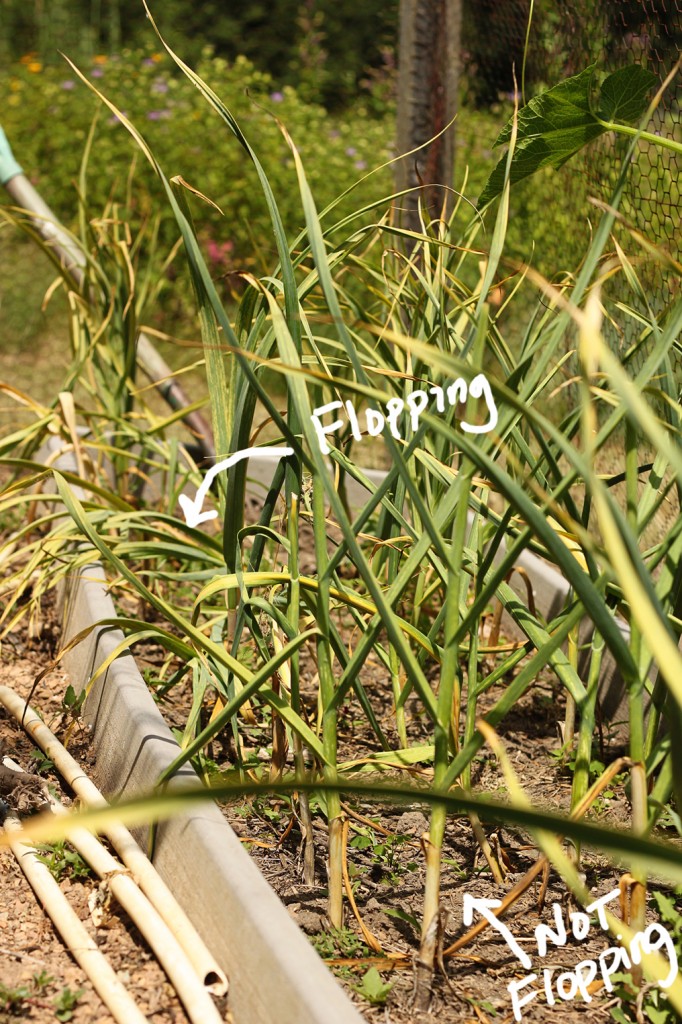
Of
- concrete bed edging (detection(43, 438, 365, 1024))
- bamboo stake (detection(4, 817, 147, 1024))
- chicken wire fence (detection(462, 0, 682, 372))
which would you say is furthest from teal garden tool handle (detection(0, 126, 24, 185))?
bamboo stake (detection(4, 817, 147, 1024))

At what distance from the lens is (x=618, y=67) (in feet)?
6.64

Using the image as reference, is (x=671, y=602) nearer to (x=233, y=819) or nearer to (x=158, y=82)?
(x=233, y=819)

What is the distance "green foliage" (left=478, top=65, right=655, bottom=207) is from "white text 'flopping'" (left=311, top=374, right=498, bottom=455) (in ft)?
0.84

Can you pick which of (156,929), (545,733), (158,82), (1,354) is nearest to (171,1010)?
(156,929)

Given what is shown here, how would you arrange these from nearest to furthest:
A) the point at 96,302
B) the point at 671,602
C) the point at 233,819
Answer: the point at 671,602 → the point at 233,819 → the point at 96,302

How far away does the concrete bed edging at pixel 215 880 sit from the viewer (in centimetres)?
96

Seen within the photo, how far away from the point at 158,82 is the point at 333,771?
5818 millimetres

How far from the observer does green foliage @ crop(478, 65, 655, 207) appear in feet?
4.50

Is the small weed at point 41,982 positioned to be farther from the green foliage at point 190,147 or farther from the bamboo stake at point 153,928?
the green foliage at point 190,147

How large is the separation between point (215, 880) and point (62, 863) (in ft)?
1.09

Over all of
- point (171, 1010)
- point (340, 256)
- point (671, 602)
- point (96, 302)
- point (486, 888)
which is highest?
point (340, 256)

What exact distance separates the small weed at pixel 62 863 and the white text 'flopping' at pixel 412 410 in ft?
1.95

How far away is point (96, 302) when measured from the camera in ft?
8.40

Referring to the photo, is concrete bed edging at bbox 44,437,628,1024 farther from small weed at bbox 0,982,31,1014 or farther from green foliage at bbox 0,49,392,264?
green foliage at bbox 0,49,392,264
